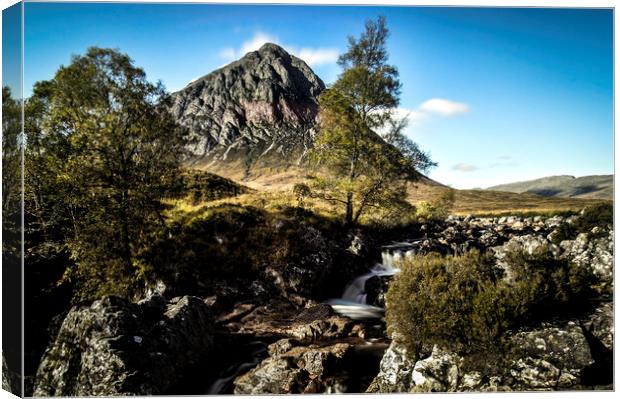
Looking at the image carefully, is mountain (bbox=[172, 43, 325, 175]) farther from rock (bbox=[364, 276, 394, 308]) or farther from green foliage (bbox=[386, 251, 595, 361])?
green foliage (bbox=[386, 251, 595, 361])

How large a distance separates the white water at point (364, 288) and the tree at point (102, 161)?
249 inches

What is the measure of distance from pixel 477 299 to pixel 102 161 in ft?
32.3

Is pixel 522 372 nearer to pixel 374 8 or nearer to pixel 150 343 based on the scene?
pixel 150 343

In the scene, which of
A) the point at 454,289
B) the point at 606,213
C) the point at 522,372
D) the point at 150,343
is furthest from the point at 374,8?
the point at 150,343

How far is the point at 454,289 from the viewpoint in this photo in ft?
28.9

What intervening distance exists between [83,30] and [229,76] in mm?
4065

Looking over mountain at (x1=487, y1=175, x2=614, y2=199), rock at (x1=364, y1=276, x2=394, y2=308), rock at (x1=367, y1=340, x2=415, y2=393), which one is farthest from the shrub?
rock at (x1=364, y1=276, x2=394, y2=308)

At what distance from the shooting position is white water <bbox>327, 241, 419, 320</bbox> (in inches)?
528

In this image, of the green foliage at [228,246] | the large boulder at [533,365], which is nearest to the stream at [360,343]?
the large boulder at [533,365]

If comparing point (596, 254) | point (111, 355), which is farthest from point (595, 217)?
point (111, 355)

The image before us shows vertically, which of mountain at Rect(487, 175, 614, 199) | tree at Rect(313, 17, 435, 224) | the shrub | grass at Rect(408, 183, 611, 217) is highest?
tree at Rect(313, 17, 435, 224)

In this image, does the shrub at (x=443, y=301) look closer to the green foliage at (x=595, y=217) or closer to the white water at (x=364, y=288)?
the green foliage at (x=595, y=217)

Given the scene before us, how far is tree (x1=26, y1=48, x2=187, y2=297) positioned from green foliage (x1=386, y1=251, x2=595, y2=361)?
7769 mm

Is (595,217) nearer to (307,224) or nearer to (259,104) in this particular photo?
(307,224)
